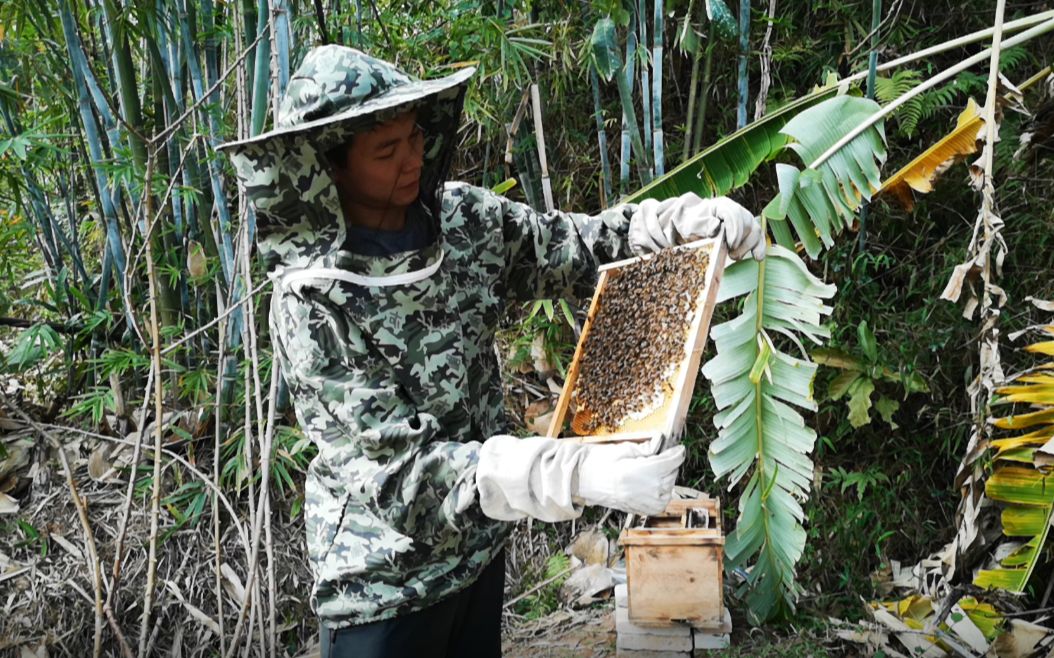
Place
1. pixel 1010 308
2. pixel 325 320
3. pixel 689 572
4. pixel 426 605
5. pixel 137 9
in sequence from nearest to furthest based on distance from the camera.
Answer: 1. pixel 325 320
2. pixel 426 605
3. pixel 137 9
4. pixel 689 572
5. pixel 1010 308

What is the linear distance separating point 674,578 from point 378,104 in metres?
2.63

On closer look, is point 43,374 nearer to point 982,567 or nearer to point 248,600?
point 248,600

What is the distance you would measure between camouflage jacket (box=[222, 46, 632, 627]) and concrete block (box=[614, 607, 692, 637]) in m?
1.90

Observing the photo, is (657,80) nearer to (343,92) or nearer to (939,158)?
(939,158)

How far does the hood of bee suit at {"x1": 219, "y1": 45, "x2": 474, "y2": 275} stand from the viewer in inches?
72.4

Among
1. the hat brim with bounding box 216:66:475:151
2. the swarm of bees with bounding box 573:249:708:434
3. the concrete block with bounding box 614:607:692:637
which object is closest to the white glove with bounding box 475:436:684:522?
the swarm of bees with bounding box 573:249:708:434

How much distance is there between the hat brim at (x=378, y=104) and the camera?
1787 millimetres

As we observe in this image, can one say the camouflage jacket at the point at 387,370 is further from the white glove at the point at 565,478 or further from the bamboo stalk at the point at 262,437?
the bamboo stalk at the point at 262,437

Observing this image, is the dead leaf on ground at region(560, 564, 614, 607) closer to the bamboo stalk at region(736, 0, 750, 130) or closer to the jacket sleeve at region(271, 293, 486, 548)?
the bamboo stalk at region(736, 0, 750, 130)

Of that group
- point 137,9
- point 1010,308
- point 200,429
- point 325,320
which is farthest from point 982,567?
point 137,9

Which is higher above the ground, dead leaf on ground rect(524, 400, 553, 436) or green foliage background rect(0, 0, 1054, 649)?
green foliage background rect(0, 0, 1054, 649)

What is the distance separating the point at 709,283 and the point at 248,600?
2.61 meters

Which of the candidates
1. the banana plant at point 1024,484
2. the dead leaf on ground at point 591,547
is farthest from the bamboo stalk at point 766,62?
the dead leaf on ground at point 591,547

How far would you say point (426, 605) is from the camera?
6.67 feet
